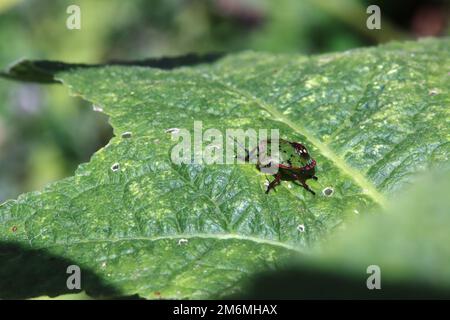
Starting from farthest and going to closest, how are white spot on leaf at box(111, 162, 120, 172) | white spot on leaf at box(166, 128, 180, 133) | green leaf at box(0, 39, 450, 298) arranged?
1. white spot on leaf at box(166, 128, 180, 133)
2. white spot on leaf at box(111, 162, 120, 172)
3. green leaf at box(0, 39, 450, 298)

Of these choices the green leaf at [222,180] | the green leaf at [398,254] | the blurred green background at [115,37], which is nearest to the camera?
the green leaf at [398,254]

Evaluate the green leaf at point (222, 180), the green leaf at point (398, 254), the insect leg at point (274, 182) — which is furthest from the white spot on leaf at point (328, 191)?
the green leaf at point (398, 254)

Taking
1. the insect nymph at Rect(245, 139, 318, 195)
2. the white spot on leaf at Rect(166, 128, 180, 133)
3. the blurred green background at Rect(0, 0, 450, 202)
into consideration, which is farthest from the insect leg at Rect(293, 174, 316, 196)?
the blurred green background at Rect(0, 0, 450, 202)

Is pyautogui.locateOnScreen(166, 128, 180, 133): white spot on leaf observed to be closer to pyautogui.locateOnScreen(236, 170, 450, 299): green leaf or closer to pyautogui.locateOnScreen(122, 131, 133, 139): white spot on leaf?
pyautogui.locateOnScreen(122, 131, 133, 139): white spot on leaf

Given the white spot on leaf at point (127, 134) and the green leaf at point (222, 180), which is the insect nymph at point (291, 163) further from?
the white spot on leaf at point (127, 134)

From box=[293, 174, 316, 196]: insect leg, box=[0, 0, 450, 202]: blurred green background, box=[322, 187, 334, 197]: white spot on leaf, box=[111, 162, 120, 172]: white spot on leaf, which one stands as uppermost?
box=[0, 0, 450, 202]: blurred green background

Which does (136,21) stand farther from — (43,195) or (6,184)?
(43,195)
